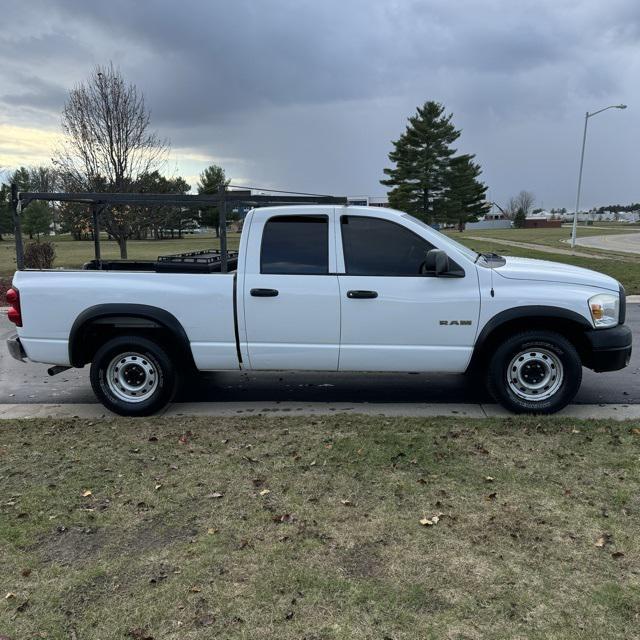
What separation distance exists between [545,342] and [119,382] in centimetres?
399

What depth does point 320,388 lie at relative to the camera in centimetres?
637

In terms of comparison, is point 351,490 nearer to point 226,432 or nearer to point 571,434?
point 226,432

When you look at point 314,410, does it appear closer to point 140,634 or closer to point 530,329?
point 530,329

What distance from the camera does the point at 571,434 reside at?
15.6ft

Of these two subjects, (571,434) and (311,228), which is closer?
(571,434)

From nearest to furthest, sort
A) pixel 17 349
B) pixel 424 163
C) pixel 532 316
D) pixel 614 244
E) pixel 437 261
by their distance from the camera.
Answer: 1. pixel 437 261
2. pixel 532 316
3. pixel 17 349
4. pixel 614 244
5. pixel 424 163

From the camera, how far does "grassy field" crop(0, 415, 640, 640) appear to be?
262 cm

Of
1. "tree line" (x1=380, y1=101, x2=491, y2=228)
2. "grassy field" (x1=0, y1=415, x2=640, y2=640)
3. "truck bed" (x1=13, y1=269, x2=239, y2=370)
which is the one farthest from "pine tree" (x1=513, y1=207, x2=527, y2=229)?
"truck bed" (x1=13, y1=269, x2=239, y2=370)

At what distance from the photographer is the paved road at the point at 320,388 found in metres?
5.99

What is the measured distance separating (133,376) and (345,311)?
2161 mm

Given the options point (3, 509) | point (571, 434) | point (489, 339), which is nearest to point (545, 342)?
point (489, 339)

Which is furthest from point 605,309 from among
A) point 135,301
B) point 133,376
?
point 133,376

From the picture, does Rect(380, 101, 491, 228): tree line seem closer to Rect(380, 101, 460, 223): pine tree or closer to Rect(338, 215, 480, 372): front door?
Rect(380, 101, 460, 223): pine tree

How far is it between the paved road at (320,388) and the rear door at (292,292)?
0.85 meters
